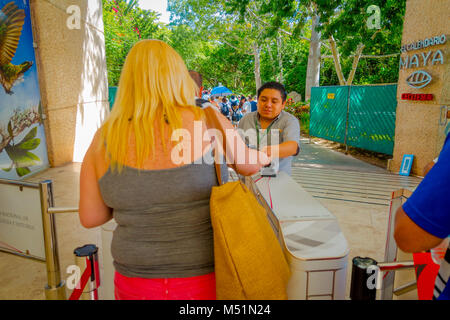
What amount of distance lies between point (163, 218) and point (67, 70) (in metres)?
7.50

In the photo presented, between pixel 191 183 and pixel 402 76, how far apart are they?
703 cm

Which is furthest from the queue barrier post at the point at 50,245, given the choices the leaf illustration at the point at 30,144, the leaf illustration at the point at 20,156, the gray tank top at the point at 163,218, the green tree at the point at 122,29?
the green tree at the point at 122,29

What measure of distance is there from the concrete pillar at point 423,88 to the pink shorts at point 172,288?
20.4ft

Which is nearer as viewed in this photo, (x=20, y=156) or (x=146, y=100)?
(x=146, y=100)

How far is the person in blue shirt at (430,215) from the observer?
28.5 inches

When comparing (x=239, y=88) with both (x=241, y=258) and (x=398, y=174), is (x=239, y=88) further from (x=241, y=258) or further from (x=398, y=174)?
(x=241, y=258)

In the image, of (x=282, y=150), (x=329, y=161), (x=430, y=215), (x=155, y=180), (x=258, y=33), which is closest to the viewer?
(x=430, y=215)

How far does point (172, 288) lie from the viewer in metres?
1.20

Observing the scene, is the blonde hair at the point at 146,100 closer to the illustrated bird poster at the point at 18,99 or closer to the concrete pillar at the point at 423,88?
the illustrated bird poster at the point at 18,99

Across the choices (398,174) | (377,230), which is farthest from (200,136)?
(398,174)

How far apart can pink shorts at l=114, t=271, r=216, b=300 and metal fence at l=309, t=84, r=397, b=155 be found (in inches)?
306

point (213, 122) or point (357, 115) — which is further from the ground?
point (213, 122)

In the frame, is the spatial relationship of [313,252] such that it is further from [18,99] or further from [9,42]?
[9,42]

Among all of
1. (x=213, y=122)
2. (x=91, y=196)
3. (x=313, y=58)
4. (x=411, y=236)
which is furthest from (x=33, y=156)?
(x=313, y=58)
